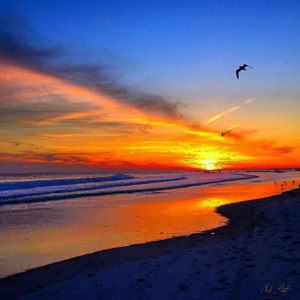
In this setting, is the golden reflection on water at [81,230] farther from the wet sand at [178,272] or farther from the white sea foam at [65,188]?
the white sea foam at [65,188]

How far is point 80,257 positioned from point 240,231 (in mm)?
6199

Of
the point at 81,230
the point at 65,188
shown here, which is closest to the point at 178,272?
the point at 81,230

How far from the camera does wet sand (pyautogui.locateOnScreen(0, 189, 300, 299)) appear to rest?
626 cm

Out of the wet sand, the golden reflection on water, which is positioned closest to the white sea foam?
the golden reflection on water

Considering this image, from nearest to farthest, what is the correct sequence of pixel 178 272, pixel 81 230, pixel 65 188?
pixel 178 272
pixel 81 230
pixel 65 188

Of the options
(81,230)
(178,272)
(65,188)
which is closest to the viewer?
(178,272)

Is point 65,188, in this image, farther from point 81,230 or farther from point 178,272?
point 178,272

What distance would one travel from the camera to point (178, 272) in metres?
7.39

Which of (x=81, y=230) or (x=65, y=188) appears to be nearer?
(x=81, y=230)

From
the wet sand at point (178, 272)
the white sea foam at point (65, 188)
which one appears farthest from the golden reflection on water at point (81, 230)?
the white sea foam at point (65, 188)

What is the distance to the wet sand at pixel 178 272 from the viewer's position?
20.5 ft

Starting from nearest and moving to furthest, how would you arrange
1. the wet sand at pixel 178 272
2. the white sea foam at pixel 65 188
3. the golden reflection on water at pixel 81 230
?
the wet sand at pixel 178 272 < the golden reflection on water at pixel 81 230 < the white sea foam at pixel 65 188

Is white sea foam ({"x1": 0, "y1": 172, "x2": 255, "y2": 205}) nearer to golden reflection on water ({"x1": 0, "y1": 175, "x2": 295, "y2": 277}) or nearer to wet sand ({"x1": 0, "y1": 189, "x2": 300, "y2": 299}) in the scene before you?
golden reflection on water ({"x1": 0, "y1": 175, "x2": 295, "y2": 277})

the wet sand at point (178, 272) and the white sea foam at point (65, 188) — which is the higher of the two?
the wet sand at point (178, 272)
